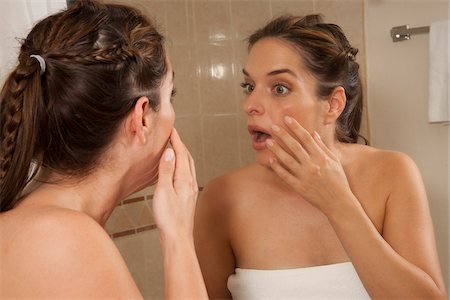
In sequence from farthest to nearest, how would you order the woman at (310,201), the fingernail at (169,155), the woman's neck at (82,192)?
the woman at (310,201) < the fingernail at (169,155) < the woman's neck at (82,192)

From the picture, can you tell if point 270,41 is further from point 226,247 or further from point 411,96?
point 411,96

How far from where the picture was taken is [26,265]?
702 millimetres

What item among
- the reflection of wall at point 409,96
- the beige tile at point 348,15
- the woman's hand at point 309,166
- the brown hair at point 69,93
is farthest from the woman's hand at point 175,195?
the beige tile at point 348,15

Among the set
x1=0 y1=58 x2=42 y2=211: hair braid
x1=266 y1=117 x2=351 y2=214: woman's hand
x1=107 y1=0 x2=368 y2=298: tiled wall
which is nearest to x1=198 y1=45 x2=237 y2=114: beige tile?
x1=107 y1=0 x2=368 y2=298: tiled wall

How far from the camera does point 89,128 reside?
829 millimetres

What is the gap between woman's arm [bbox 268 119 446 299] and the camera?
1.02 m

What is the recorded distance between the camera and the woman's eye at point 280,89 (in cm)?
120

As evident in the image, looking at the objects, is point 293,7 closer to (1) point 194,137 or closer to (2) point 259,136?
(1) point 194,137

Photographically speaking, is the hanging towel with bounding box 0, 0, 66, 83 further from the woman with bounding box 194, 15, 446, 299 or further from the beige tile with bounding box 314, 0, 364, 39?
the beige tile with bounding box 314, 0, 364, 39

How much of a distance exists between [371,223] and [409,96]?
1.02 m

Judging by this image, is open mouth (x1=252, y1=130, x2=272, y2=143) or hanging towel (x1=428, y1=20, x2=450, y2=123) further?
hanging towel (x1=428, y1=20, x2=450, y2=123)

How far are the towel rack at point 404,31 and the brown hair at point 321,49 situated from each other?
0.64 m

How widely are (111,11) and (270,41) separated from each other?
0.46 m

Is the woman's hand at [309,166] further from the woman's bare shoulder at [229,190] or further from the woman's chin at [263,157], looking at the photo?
the woman's bare shoulder at [229,190]
